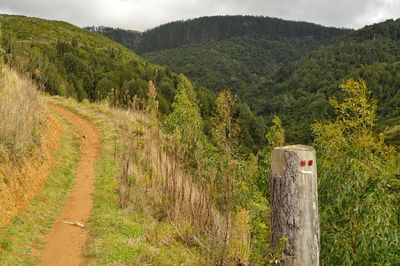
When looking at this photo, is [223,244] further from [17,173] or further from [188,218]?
[17,173]

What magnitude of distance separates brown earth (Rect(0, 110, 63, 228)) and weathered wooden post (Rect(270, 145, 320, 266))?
17.7ft

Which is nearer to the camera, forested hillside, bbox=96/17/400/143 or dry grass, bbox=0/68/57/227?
dry grass, bbox=0/68/57/227

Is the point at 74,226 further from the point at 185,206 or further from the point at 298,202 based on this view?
the point at 298,202

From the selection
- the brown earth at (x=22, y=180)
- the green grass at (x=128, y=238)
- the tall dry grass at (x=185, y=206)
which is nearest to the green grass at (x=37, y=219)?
the brown earth at (x=22, y=180)

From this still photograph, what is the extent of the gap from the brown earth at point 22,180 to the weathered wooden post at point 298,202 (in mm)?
5405

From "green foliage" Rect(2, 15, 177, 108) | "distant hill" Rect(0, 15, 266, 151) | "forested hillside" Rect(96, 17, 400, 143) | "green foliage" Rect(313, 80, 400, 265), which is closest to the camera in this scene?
"green foliage" Rect(313, 80, 400, 265)

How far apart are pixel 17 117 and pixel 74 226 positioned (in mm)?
2641

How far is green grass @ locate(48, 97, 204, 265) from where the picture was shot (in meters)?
6.37

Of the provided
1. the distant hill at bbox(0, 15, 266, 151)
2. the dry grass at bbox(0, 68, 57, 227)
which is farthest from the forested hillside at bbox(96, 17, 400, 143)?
the dry grass at bbox(0, 68, 57, 227)

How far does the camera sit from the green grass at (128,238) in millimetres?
6371

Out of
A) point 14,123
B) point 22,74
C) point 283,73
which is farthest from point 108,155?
point 283,73

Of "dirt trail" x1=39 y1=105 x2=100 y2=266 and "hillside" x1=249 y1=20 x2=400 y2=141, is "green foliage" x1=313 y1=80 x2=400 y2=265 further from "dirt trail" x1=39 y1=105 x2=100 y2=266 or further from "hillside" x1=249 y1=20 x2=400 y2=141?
"hillside" x1=249 y1=20 x2=400 y2=141

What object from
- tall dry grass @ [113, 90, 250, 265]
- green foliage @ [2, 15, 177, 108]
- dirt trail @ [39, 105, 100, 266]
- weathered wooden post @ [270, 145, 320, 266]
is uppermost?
green foliage @ [2, 15, 177, 108]

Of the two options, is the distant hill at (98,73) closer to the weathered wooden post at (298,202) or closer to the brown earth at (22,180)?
the brown earth at (22,180)
